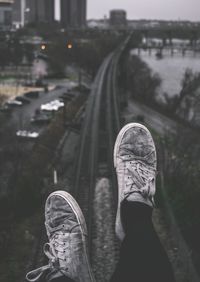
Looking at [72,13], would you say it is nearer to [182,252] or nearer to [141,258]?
[182,252]

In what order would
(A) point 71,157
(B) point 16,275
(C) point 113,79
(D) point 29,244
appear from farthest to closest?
(C) point 113,79, (A) point 71,157, (D) point 29,244, (B) point 16,275

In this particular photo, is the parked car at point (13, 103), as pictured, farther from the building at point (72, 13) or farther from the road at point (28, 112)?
the building at point (72, 13)

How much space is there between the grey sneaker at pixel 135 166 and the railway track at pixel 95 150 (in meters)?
2.13

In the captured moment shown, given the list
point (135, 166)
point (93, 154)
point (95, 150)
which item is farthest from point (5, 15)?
point (135, 166)

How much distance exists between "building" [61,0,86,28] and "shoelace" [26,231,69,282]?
5390 inches

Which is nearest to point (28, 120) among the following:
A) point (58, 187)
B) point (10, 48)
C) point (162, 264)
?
point (58, 187)

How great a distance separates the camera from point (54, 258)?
118 inches

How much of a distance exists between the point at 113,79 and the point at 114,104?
8.03 meters

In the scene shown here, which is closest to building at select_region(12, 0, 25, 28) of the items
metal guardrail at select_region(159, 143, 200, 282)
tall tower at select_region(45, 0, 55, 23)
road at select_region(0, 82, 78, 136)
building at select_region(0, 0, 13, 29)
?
tall tower at select_region(45, 0, 55, 23)

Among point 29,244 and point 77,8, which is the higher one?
point 77,8

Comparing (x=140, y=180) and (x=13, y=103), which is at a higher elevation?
(x=140, y=180)

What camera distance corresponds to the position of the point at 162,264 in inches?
106

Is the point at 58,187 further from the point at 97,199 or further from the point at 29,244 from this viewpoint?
the point at 29,244

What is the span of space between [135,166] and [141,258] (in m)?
1.20
